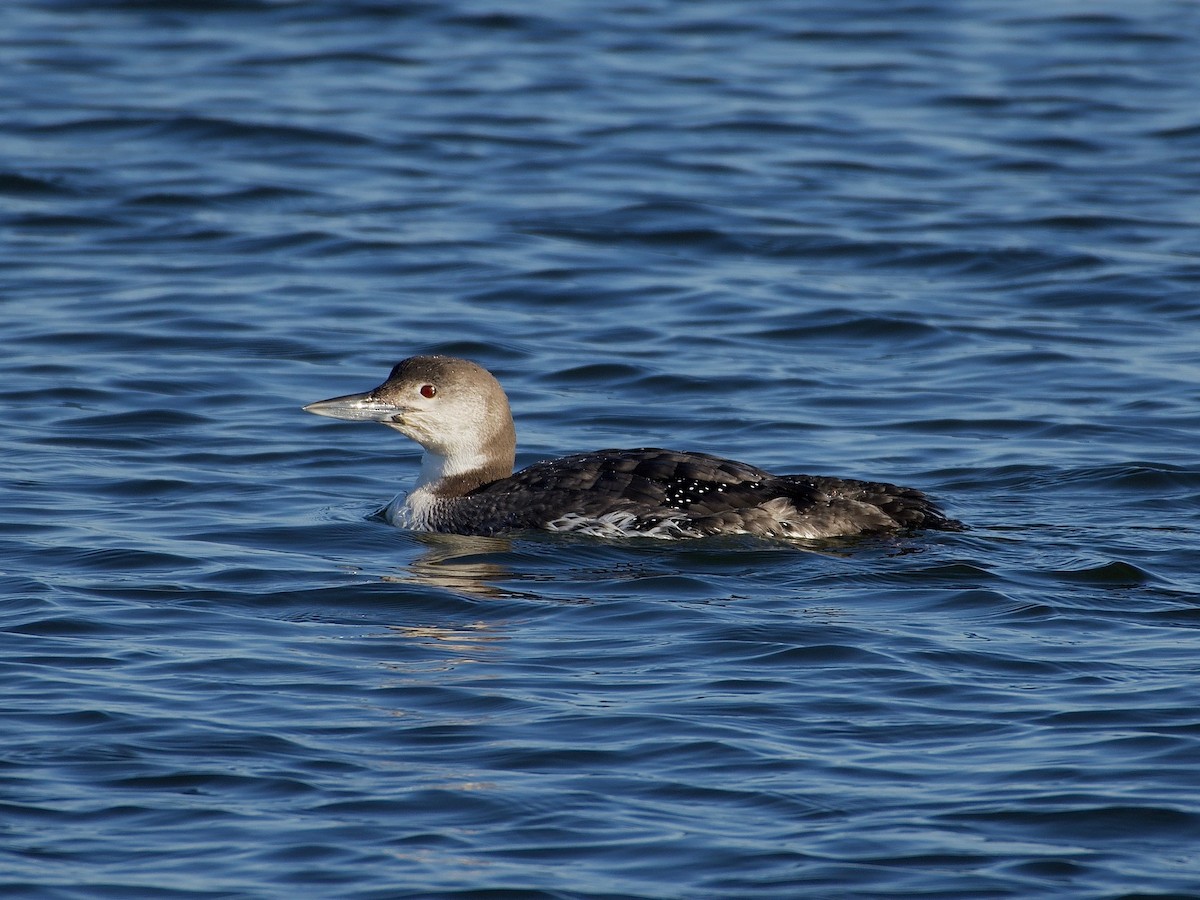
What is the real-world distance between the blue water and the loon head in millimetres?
489

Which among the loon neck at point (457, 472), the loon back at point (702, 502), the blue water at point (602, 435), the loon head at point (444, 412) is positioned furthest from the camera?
the loon neck at point (457, 472)

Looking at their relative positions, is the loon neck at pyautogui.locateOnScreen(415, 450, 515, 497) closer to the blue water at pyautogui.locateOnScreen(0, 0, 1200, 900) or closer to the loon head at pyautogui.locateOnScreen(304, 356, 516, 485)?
the loon head at pyautogui.locateOnScreen(304, 356, 516, 485)

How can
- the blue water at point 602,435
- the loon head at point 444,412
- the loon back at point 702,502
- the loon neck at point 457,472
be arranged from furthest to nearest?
1. the loon neck at point 457,472
2. the loon head at point 444,412
3. the loon back at point 702,502
4. the blue water at point 602,435

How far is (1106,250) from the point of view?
45.6 ft

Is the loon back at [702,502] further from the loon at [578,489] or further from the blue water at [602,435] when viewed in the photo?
the blue water at [602,435]

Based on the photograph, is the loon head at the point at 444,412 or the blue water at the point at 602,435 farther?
the loon head at the point at 444,412

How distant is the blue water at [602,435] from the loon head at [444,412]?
49 cm

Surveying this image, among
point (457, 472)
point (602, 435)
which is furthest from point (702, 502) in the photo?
Answer: point (602, 435)

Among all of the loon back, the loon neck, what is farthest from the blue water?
the loon neck

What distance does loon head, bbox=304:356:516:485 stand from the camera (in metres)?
8.97

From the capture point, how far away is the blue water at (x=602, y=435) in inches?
221

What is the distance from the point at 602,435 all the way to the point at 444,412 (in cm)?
157

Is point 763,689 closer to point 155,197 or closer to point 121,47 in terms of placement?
point 155,197

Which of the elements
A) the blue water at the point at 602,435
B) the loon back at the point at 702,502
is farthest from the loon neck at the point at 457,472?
the loon back at the point at 702,502
